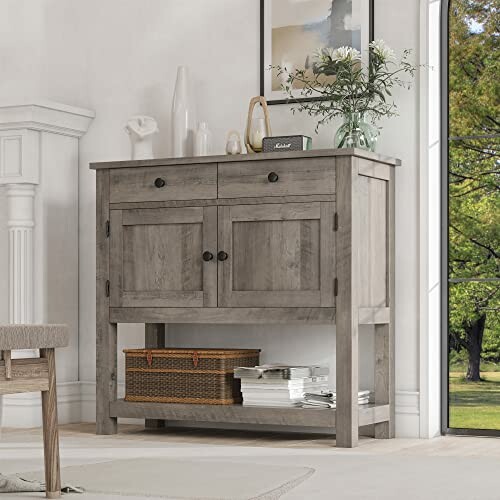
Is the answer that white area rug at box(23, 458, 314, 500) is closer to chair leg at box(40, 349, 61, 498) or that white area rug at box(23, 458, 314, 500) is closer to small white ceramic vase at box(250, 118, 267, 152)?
chair leg at box(40, 349, 61, 498)

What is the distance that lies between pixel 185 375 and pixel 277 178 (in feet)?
3.21

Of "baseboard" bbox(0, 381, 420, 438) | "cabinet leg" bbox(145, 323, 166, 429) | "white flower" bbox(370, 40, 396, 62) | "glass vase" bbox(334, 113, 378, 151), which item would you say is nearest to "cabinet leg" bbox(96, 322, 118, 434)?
"cabinet leg" bbox(145, 323, 166, 429)

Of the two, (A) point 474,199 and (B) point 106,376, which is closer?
(B) point 106,376

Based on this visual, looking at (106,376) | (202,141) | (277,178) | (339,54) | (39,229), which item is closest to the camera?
(277,178)

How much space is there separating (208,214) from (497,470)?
1766 millimetres

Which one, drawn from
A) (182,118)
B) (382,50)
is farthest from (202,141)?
(382,50)

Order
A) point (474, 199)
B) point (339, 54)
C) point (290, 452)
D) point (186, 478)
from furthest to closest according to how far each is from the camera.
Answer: point (474, 199) < point (339, 54) < point (290, 452) < point (186, 478)

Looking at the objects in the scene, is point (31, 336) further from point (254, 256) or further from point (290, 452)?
point (254, 256)

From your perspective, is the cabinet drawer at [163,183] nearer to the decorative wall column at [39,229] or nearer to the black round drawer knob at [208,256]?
the black round drawer knob at [208,256]

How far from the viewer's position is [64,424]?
5820 millimetres

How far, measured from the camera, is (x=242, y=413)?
500cm

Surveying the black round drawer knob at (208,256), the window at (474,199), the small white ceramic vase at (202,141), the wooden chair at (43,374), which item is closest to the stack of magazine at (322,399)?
the black round drawer knob at (208,256)

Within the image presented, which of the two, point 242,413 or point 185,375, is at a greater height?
point 185,375

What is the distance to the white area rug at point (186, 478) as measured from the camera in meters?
3.46
